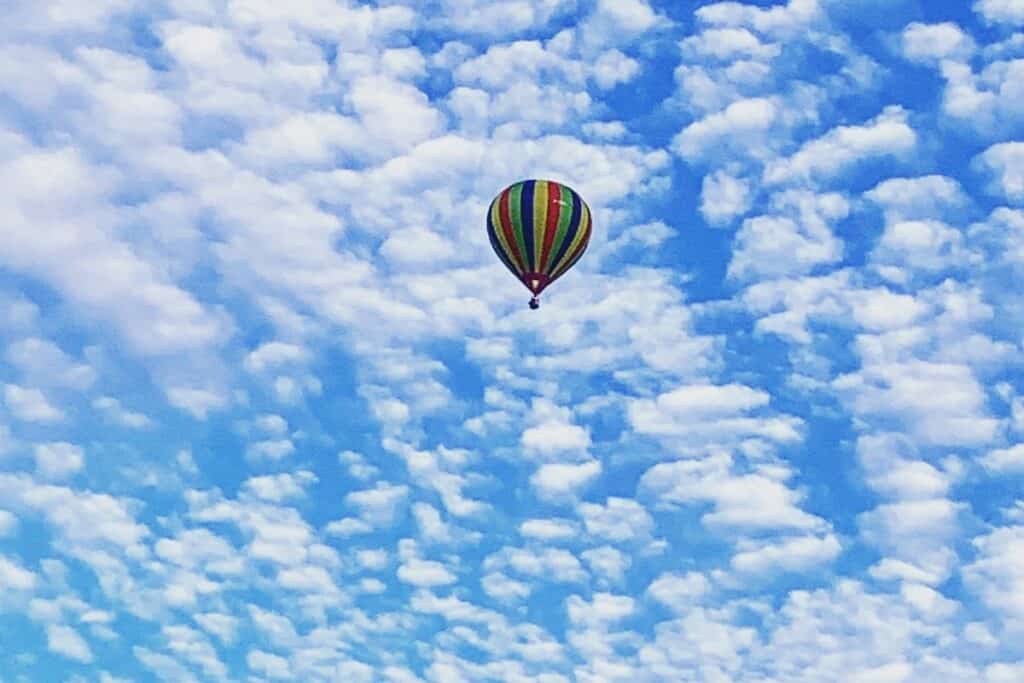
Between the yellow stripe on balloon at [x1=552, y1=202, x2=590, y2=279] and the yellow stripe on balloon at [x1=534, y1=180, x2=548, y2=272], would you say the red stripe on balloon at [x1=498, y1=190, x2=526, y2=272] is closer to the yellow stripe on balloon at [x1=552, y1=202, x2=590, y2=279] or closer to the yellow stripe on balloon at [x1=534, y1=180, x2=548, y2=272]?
the yellow stripe on balloon at [x1=534, y1=180, x2=548, y2=272]

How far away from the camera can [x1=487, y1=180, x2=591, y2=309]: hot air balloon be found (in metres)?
68.0

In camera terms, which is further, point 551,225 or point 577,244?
point 577,244

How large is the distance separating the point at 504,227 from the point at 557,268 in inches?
121

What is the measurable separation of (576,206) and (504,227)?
344 centimetres

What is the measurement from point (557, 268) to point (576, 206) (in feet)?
9.76

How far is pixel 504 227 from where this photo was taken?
68812 millimetres

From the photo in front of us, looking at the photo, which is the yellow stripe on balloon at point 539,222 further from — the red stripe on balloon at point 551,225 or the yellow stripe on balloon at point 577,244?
the yellow stripe on balloon at point 577,244

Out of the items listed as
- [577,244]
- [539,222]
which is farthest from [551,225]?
[577,244]

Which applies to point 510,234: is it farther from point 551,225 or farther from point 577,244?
point 577,244

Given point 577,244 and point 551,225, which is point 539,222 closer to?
point 551,225

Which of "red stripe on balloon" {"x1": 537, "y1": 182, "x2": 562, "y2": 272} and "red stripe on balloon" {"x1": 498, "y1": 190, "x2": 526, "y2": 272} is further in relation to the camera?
"red stripe on balloon" {"x1": 498, "y1": 190, "x2": 526, "y2": 272}

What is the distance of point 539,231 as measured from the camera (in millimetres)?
68000

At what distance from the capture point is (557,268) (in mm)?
68812

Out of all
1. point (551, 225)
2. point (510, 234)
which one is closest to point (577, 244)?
point (551, 225)
